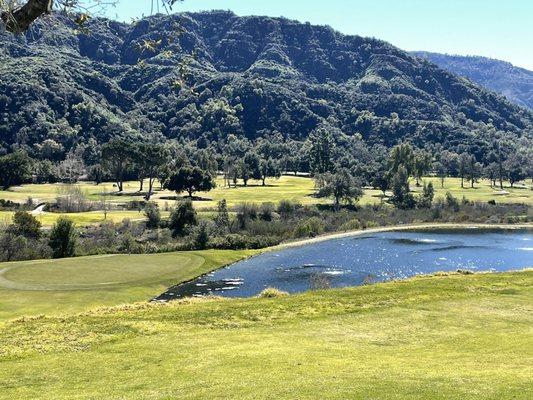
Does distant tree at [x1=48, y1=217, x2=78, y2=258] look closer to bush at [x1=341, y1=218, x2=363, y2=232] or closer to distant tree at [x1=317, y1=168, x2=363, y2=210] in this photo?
bush at [x1=341, y1=218, x2=363, y2=232]

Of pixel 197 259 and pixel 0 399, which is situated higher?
pixel 0 399

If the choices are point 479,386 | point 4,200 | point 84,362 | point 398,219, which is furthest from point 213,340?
point 398,219

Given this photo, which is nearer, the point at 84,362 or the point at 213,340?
the point at 84,362

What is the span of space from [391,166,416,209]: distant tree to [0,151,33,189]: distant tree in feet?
342

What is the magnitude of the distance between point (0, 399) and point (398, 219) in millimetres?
128871

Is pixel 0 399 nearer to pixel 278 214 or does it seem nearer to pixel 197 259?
pixel 197 259

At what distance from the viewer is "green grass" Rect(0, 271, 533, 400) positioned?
15727 millimetres

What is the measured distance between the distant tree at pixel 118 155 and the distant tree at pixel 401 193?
249 feet

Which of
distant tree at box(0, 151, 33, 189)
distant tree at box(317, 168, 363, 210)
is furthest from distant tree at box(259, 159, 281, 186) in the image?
distant tree at box(0, 151, 33, 189)

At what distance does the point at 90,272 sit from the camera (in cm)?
6300

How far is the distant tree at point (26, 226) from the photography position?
8374 cm

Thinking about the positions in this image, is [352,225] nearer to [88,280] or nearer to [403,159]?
[88,280]

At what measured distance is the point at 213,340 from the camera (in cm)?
2384

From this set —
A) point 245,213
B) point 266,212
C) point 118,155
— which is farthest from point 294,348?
point 118,155
